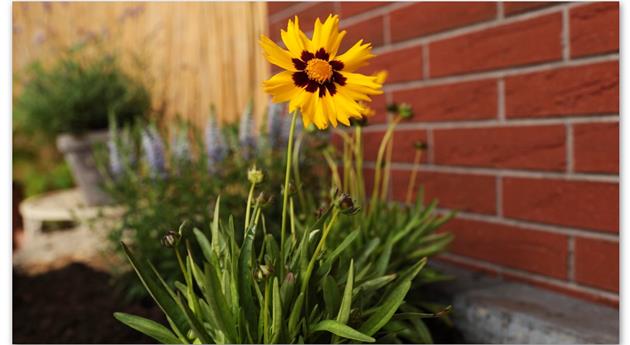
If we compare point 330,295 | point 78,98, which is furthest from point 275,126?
point 78,98

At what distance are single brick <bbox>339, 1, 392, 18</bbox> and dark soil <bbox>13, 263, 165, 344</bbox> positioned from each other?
1.18 meters

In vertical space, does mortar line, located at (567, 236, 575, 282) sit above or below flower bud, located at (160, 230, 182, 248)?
below

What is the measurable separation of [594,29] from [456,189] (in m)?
0.62

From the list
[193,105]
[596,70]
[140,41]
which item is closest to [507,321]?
[596,70]

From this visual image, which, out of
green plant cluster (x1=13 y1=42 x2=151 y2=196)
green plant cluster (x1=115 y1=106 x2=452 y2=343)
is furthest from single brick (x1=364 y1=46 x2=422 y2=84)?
green plant cluster (x1=13 y1=42 x2=151 y2=196)

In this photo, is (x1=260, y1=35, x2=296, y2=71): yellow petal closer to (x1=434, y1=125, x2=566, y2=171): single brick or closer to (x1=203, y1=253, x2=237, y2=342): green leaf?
(x1=203, y1=253, x2=237, y2=342): green leaf

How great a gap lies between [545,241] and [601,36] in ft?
1.85

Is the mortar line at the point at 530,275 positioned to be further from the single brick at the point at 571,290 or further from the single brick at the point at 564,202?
the single brick at the point at 564,202


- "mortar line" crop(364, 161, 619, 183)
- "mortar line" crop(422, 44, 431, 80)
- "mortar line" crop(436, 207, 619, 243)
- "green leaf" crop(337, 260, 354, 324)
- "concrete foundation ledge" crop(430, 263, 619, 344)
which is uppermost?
"mortar line" crop(422, 44, 431, 80)

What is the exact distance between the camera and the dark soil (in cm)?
174

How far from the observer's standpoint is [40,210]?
10.2 ft

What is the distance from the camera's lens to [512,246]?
1.75m

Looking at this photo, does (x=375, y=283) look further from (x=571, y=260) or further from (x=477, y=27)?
(x=477, y=27)

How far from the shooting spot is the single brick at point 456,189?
1776 millimetres
